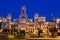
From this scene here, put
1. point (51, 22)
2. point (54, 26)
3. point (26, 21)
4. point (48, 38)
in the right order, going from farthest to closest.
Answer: point (26, 21) → point (51, 22) → point (54, 26) → point (48, 38)

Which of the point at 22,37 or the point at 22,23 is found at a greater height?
the point at 22,23

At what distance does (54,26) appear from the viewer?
8.54 metres

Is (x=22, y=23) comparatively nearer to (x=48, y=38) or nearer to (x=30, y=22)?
(x=30, y=22)

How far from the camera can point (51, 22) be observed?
9164 mm

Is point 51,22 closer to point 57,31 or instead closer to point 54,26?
point 54,26

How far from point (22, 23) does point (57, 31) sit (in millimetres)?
2329

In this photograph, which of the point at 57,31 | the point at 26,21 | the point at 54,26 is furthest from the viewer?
the point at 26,21

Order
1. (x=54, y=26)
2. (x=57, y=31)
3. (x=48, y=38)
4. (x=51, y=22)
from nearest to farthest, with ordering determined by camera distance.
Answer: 1. (x=48, y=38)
2. (x=57, y=31)
3. (x=54, y=26)
4. (x=51, y=22)

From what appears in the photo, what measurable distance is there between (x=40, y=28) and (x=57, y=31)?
111 cm

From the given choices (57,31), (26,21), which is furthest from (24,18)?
(57,31)

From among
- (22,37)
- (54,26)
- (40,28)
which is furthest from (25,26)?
(22,37)

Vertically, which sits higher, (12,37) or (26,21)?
(26,21)

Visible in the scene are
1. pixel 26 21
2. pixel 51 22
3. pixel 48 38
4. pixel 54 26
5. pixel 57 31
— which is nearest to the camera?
pixel 48 38

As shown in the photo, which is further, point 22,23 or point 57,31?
point 22,23
